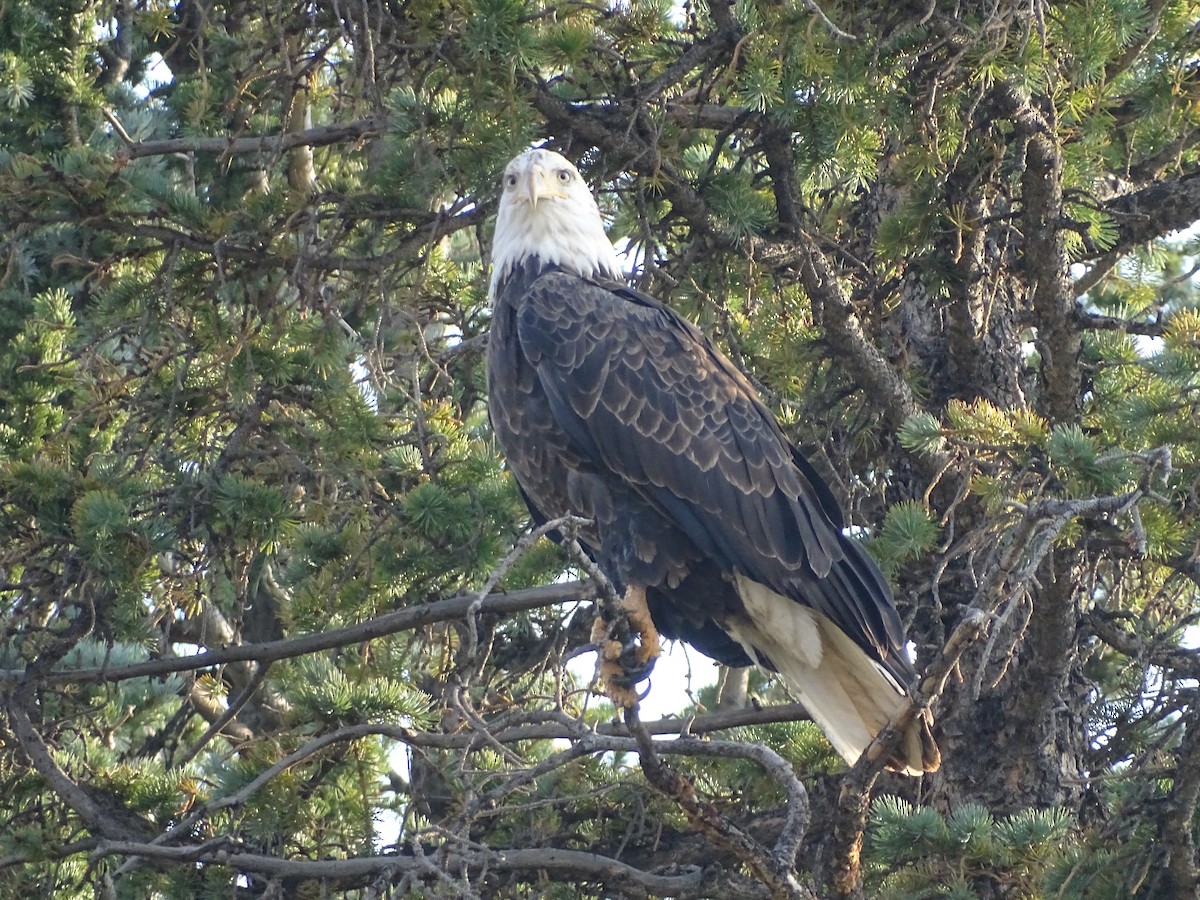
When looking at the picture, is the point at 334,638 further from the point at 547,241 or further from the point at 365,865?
the point at 547,241

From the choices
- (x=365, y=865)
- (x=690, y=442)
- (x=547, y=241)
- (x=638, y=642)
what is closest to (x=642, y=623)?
(x=638, y=642)

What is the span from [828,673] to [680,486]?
84 centimetres

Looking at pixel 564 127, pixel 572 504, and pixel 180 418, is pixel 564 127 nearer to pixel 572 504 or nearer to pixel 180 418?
pixel 572 504

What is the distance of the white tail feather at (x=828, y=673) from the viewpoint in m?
5.03

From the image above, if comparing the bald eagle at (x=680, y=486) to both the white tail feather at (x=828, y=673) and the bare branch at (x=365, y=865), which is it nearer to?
the white tail feather at (x=828, y=673)

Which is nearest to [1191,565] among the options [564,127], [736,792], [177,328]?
[736,792]

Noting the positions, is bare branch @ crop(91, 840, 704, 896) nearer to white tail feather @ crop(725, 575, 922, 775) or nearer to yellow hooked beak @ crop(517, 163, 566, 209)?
white tail feather @ crop(725, 575, 922, 775)

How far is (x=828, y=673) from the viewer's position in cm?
517

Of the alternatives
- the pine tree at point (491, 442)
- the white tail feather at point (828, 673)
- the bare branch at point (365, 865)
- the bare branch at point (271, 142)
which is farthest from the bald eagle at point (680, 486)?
the bare branch at point (271, 142)

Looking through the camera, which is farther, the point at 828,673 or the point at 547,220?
the point at 547,220

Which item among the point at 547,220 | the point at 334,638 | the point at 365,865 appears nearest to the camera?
the point at 365,865

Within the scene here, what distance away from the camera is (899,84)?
4844 millimetres

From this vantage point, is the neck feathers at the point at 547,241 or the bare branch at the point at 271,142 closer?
the bare branch at the point at 271,142

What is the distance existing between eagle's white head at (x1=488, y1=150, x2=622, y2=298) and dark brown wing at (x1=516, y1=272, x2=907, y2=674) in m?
0.41
